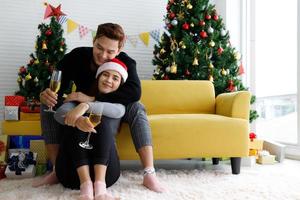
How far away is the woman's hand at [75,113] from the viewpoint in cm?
162

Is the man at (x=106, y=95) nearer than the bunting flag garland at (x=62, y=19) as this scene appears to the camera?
Yes

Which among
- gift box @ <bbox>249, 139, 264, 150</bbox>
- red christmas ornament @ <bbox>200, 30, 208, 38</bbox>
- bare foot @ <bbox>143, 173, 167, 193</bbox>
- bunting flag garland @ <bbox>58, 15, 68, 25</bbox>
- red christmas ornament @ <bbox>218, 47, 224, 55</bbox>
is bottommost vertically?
bare foot @ <bbox>143, 173, 167, 193</bbox>

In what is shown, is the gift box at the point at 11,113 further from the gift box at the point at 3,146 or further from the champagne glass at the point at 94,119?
the champagne glass at the point at 94,119

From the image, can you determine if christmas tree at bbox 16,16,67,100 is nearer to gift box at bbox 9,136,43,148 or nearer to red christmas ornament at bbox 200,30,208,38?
gift box at bbox 9,136,43,148

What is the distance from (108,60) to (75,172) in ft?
2.13

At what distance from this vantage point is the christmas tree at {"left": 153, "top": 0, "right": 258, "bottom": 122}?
3459 mm

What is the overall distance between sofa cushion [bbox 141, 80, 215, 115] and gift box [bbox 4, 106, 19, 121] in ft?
3.25

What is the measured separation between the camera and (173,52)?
11.6 ft

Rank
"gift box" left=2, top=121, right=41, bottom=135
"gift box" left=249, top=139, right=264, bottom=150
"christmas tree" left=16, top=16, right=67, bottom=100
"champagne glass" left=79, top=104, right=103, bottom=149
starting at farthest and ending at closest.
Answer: "christmas tree" left=16, top=16, right=67, bottom=100 < "gift box" left=249, top=139, right=264, bottom=150 < "gift box" left=2, top=121, right=41, bottom=135 < "champagne glass" left=79, top=104, right=103, bottom=149

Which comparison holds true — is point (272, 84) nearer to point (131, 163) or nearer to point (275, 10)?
point (275, 10)

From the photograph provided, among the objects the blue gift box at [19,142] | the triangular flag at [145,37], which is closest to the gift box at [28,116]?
the blue gift box at [19,142]

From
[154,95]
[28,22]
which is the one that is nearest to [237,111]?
[154,95]

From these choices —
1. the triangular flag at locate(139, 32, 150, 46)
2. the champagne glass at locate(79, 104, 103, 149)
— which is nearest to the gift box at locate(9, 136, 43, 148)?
the champagne glass at locate(79, 104, 103, 149)

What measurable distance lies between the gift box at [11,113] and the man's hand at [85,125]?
1.04 meters
